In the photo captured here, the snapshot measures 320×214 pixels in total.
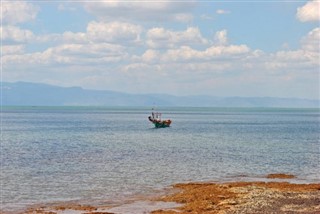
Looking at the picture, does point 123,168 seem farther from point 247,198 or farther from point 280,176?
point 247,198

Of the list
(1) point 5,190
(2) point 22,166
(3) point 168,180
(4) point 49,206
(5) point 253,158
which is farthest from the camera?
(5) point 253,158

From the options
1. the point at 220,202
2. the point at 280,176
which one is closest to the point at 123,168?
the point at 280,176

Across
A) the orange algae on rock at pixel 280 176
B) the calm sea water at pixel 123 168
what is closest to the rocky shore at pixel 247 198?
the calm sea water at pixel 123 168

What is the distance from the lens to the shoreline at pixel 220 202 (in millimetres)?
34844

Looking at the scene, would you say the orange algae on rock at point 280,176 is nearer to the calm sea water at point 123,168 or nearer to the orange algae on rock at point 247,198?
the calm sea water at point 123,168

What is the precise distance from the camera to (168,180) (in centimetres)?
5206

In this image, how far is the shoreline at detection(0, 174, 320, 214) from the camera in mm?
34844

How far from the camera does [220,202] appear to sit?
124ft

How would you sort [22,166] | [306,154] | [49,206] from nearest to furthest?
[49,206] < [22,166] < [306,154]

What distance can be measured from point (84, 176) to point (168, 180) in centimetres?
923

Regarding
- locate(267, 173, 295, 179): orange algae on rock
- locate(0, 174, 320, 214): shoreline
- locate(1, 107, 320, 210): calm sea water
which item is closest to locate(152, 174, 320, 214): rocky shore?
locate(0, 174, 320, 214): shoreline

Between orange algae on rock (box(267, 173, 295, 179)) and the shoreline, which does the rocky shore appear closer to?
the shoreline

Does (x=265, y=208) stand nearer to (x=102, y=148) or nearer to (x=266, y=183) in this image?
(x=266, y=183)

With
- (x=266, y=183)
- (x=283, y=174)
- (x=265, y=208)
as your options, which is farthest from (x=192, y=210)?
(x=283, y=174)
